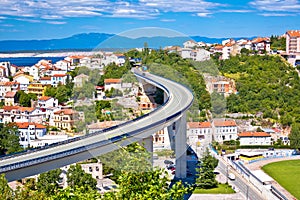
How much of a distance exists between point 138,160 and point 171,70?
77.9 inches

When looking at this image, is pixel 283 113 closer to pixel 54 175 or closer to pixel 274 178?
pixel 274 178

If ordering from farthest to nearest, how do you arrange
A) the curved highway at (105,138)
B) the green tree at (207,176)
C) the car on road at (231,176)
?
the car on road at (231,176) → the green tree at (207,176) → the curved highway at (105,138)

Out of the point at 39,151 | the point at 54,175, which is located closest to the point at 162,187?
the point at 39,151

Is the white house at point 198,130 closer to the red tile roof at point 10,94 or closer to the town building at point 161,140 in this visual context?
the town building at point 161,140

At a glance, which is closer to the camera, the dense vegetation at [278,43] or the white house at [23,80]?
the white house at [23,80]

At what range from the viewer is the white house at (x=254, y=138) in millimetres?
9336

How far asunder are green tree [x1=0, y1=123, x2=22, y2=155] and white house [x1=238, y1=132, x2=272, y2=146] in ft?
14.9

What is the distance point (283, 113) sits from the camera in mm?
11445

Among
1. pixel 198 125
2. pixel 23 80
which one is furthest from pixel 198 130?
pixel 23 80

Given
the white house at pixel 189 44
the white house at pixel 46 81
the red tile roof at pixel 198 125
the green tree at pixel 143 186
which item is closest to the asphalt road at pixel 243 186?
the red tile roof at pixel 198 125

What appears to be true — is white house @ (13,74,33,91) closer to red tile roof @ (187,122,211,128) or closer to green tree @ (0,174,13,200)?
green tree @ (0,174,13,200)

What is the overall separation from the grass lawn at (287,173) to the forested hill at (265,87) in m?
2.95

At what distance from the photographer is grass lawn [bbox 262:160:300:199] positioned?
6.66 m

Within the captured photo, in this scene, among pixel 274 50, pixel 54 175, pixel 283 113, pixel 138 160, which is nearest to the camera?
pixel 138 160
